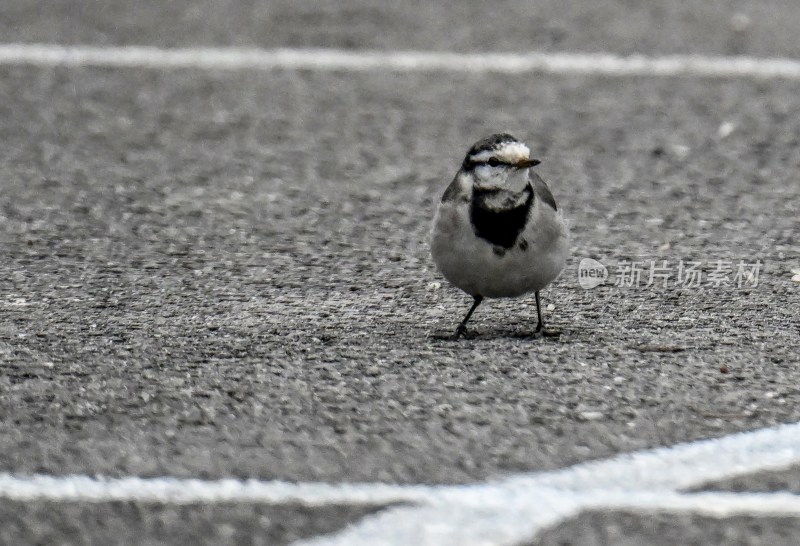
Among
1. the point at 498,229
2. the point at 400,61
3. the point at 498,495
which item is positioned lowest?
the point at 498,495

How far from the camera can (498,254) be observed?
16.4 feet

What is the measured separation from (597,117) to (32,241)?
3427 mm

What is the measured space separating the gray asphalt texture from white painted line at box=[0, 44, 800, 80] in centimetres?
18

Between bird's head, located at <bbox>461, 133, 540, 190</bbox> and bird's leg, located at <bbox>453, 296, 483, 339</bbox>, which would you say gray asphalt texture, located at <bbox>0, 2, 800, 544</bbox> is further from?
bird's head, located at <bbox>461, 133, 540, 190</bbox>

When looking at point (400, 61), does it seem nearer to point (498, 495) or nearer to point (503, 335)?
point (503, 335)

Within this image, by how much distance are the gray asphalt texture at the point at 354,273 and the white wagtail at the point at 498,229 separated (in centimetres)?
23

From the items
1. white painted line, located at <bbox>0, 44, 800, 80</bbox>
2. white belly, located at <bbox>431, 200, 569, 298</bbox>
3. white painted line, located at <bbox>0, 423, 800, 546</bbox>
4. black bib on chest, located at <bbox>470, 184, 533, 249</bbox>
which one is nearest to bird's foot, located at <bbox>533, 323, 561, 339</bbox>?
white belly, located at <bbox>431, 200, 569, 298</bbox>

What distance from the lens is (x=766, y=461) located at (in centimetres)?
397

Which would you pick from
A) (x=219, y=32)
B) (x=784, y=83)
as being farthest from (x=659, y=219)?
(x=219, y=32)

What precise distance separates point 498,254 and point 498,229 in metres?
0.09

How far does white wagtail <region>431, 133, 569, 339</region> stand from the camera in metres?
5.01

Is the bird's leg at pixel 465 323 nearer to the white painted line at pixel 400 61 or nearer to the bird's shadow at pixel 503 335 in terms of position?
the bird's shadow at pixel 503 335

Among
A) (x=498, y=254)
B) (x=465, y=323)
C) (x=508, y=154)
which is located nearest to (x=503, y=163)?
(x=508, y=154)

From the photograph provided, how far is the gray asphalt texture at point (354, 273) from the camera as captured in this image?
4.15 metres
